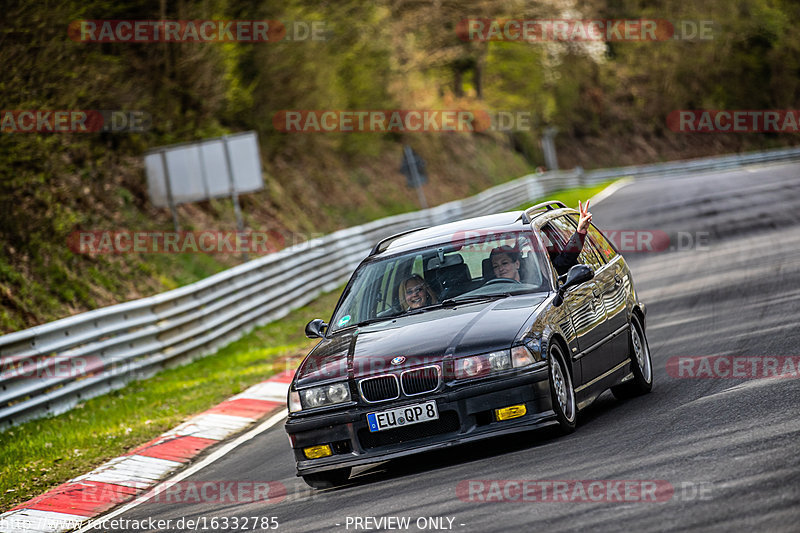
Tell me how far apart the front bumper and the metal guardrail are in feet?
18.2

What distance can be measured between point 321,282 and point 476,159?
109 feet

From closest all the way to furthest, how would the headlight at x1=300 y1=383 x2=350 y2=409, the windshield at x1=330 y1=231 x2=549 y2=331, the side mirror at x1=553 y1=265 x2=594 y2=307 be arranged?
the headlight at x1=300 y1=383 x2=350 y2=409, the side mirror at x1=553 y1=265 x2=594 y2=307, the windshield at x1=330 y1=231 x2=549 y2=331

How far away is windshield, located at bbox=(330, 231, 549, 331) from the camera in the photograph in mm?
7832

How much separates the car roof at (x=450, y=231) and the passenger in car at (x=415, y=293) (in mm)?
364

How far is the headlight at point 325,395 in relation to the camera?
6.99m

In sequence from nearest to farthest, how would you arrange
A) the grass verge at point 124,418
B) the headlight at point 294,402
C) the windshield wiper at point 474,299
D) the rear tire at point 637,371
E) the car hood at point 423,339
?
1. the car hood at point 423,339
2. the headlight at point 294,402
3. the windshield wiper at point 474,299
4. the rear tire at point 637,371
5. the grass verge at point 124,418

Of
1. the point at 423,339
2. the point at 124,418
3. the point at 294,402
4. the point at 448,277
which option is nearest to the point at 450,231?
the point at 448,277

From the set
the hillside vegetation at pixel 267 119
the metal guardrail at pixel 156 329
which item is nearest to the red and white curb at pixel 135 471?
the metal guardrail at pixel 156 329

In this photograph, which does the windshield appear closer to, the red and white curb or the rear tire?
the rear tire

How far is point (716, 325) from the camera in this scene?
38.3 ft

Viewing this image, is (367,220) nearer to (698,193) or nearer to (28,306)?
(698,193)

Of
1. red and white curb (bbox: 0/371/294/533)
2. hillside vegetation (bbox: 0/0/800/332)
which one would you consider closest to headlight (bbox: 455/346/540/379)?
red and white curb (bbox: 0/371/294/533)

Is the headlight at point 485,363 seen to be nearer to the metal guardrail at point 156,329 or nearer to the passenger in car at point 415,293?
the passenger in car at point 415,293

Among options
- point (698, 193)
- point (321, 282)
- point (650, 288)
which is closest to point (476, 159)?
point (698, 193)
